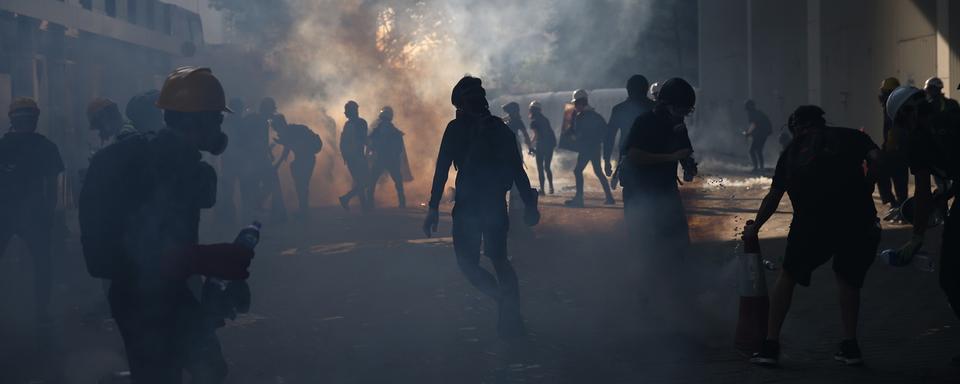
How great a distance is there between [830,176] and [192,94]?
3395 mm

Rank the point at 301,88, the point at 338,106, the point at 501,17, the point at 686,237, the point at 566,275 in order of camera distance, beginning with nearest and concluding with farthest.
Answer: the point at 686,237
the point at 566,275
the point at 338,106
the point at 301,88
the point at 501,17

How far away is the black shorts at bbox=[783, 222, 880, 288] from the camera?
636 cm

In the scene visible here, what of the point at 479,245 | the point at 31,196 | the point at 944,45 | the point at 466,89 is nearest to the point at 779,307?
the point at 479,245

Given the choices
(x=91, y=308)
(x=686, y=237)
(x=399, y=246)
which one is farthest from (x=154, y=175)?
(x=399, y=246)

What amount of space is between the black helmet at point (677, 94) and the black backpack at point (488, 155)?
3.04 ft

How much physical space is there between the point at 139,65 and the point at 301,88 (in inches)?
169

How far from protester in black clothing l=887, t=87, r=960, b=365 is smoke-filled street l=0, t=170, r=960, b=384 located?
532 mm

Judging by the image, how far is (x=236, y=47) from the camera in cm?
4266

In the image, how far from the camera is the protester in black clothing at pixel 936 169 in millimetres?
5984

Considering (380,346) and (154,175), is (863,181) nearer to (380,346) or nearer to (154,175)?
(380,346)

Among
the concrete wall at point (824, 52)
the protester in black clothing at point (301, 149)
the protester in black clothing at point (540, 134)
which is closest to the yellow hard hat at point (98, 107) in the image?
the protester in black clothing at point (301, 149)

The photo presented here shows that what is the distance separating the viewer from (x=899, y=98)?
6.41 m

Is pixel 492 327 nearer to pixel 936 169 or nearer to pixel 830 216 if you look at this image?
pixel 830 216

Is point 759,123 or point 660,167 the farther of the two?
point 759,123
